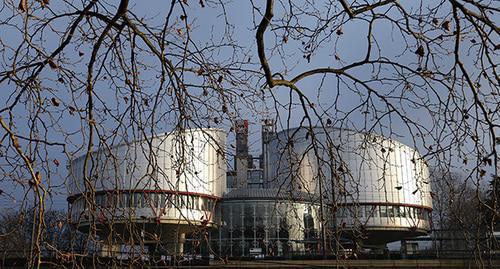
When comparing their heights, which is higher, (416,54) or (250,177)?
(250,177)

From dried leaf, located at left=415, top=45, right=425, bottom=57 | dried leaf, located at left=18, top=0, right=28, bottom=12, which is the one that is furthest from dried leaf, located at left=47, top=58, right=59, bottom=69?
dried leaf, located at left=415, top=45, right=425, bottom=57

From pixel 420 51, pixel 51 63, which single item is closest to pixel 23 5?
pixel 51 63

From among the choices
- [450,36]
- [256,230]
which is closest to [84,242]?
[450,36]

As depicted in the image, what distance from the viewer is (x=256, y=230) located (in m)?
34.2

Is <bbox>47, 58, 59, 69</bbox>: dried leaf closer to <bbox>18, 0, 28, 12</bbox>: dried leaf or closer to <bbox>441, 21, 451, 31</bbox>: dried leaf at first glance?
<bbox>18, 0, 28, 12</bbox>: dried leaf

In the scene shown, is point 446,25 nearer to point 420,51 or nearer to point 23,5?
point 420,51

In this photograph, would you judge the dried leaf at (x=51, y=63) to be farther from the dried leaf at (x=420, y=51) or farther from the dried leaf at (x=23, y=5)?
the dried leaf at (x=420, y=51)

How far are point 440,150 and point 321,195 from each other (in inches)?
32.5

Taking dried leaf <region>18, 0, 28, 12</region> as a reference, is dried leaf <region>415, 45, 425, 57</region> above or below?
below

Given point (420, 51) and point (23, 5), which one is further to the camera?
point (420, 51)

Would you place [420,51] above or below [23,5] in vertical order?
below

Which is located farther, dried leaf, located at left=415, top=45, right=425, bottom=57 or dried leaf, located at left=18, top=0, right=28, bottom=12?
dried leaf, located at left=415, top=45, right=425, bottom=57

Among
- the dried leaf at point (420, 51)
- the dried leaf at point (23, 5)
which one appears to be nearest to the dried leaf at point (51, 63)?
the dried leaf at point (23, 5)

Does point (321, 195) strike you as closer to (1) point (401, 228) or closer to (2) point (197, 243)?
(2) point (197, 243)
